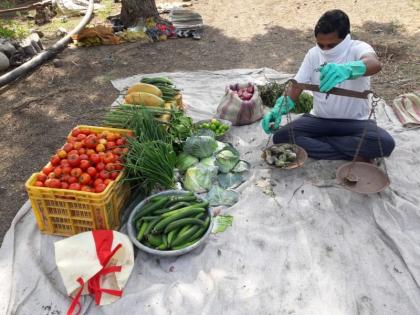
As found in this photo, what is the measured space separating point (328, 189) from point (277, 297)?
1.27 metres

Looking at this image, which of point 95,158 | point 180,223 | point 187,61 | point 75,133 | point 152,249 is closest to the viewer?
point 152,249

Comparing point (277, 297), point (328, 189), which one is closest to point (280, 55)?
point (328, 189)

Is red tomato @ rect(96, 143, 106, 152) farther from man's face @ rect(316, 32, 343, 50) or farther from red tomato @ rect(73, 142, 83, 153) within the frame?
man's face @ rect(316, 32, 343, 50)

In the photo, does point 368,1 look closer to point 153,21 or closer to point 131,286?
point 153,21

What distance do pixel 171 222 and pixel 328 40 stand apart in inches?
79.8

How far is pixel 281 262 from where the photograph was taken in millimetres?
2660

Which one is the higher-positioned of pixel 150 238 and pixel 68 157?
pixel 68 157

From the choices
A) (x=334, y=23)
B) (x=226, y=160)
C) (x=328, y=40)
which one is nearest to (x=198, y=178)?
(x=226, y=160)

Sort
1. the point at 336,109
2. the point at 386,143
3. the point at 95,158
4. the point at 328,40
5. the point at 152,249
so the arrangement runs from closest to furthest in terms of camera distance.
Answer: the point at 152,249
the point at 95,158
the point at 328,40
the point at 386,143
the point at 336,109

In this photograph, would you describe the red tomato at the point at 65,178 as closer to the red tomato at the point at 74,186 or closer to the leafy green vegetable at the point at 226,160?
the red tomato at the point at 74,186

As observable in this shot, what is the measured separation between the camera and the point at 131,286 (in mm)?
2516

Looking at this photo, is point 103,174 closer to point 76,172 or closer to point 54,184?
point 76,172

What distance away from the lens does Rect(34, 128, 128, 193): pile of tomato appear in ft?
8.82

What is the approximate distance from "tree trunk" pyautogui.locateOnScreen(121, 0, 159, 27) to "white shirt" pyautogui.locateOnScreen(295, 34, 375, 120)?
523cm
